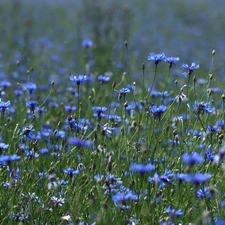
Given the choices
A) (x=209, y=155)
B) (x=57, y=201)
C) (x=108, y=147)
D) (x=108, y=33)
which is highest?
(x=108, y=33)

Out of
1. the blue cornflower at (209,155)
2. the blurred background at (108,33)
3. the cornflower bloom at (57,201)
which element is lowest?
the cornflower bloom at (57,201)

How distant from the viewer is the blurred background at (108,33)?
653 centimetres

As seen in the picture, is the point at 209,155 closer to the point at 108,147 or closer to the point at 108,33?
the point at 108,147

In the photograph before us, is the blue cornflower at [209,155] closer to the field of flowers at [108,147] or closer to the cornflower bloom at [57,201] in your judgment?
the field of flowers at [108,147]

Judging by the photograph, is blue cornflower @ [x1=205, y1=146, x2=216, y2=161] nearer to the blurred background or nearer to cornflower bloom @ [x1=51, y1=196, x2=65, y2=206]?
cornflower bloom @ [x1=51, y1=196, x2=65, y2=206]

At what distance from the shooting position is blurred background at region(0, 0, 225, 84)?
6.53 metres

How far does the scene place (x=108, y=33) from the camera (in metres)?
6.11

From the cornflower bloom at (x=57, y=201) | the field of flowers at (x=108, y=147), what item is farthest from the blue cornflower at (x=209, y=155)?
the cornflower bloom at (x=57, y=201)

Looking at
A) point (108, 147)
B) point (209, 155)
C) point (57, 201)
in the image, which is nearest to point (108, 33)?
point (108, 147)

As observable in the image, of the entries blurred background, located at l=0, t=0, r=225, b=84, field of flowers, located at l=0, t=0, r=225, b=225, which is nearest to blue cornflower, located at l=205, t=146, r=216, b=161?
field of flowers, located at l=0, t=0, r=225, b=225

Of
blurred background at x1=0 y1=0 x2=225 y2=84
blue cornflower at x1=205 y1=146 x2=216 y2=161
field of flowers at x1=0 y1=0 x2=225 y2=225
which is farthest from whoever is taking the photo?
blurred background at x1=0 y1=0 x2=225 y2=84

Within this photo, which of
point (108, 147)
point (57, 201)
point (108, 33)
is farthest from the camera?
point (108, 33)

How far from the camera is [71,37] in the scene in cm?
994

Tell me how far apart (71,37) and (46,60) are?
2.63 metres
